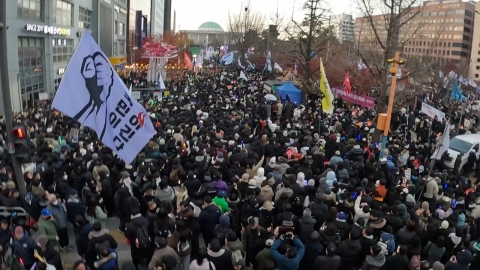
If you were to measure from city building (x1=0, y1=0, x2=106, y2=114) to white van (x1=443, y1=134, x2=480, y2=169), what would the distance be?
50.2ft

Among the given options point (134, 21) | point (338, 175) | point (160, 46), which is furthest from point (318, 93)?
point (134, 21)

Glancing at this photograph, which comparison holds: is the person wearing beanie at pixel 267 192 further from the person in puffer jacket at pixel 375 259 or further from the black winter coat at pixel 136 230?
the person in puffer jacket at pixel 375 259

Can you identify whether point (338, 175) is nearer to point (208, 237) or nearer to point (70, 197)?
point (208, 237)

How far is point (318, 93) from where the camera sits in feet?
86.4

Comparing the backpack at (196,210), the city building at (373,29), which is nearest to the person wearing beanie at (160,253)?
the backpack at (196,210)

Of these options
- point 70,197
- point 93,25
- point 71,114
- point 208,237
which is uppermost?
point 93,25

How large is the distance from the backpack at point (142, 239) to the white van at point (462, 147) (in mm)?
11189

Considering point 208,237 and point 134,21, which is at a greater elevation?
point 134,21

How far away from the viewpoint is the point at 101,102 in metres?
7.14

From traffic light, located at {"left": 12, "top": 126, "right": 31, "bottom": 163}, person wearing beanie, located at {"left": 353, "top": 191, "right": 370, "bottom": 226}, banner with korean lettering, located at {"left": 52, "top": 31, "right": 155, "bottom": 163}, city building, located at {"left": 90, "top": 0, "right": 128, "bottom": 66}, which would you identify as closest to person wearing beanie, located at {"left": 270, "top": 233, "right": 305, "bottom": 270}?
person wearing beanie, located at {"left": 353, "top": 191, "right": 370, "bottom": 226}

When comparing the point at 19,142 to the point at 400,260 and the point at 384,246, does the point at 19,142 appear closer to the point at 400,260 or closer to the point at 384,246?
the point at 384,246

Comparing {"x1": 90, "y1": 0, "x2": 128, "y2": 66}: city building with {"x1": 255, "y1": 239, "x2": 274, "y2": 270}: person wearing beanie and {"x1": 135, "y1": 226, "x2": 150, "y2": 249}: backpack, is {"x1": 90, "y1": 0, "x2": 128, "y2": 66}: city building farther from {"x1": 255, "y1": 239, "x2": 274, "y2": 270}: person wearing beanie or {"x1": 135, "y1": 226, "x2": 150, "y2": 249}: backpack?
{"x1": 255, "y1": 239, "x2": 274, "y2": 270}: person wearing beanie

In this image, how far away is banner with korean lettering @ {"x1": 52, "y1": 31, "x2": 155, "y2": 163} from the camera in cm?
682

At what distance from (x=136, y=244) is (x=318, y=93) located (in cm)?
2119
